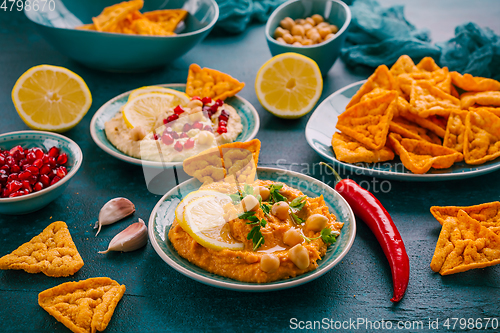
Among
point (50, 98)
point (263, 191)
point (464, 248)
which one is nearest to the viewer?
point (464, 248)

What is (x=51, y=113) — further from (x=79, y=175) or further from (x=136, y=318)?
(x=136, y=318)

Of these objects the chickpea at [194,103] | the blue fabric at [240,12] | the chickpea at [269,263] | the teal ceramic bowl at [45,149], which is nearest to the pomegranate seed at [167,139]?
the chickpea at [194,103]

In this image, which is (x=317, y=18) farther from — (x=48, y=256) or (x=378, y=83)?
(x=48, y=256)

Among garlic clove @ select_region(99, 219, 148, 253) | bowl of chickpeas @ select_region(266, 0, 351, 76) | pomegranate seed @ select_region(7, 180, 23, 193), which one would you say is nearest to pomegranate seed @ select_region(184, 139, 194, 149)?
garlic clove @ select_region(99, 219, 148, 253)

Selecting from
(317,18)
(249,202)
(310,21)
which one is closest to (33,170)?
(249,202)

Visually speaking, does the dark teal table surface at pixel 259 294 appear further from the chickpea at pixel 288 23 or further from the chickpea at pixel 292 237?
the chickpea at pixel 288 23

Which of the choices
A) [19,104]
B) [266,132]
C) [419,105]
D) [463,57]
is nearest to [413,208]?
[419,105]

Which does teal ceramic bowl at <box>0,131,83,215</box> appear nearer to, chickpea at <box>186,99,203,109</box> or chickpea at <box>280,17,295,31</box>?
chickpea at <box>186,99,203,109</box>
